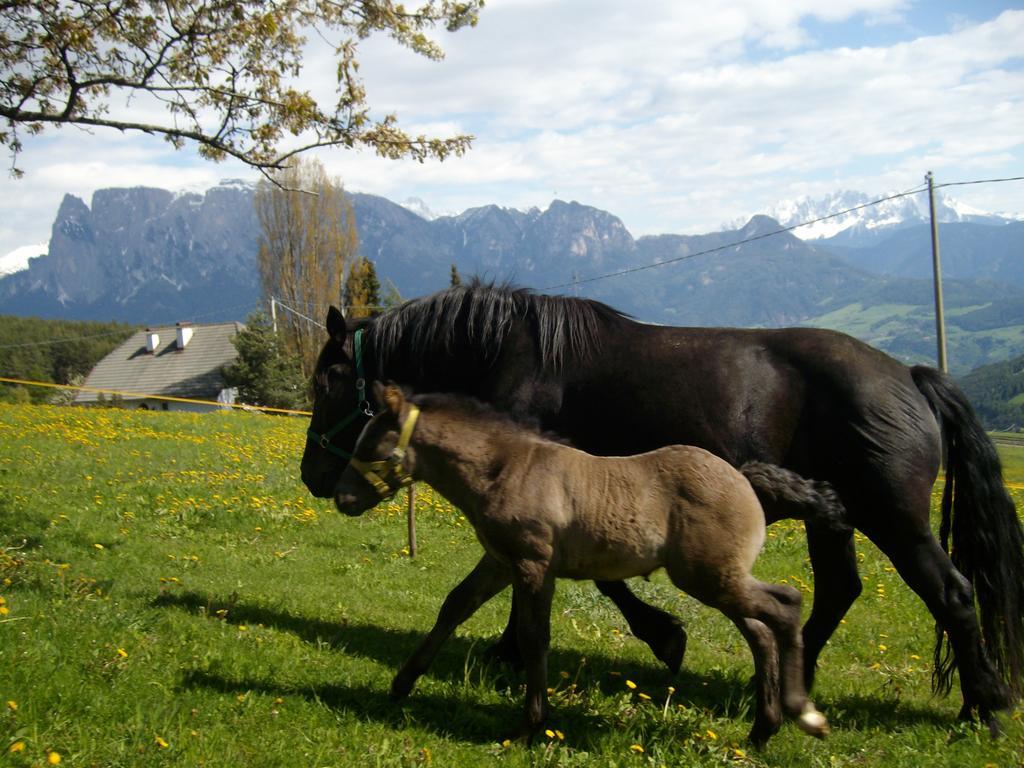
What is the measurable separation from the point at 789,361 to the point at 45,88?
7.95 metres

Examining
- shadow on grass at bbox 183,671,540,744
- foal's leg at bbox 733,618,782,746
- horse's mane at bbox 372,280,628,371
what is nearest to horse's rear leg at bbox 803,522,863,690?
foal's leg at bbox 733,618,782,746

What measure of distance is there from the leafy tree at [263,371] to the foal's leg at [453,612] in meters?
42.8

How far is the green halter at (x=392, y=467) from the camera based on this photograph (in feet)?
14.7

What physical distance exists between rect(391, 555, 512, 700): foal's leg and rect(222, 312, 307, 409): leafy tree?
1684 inches

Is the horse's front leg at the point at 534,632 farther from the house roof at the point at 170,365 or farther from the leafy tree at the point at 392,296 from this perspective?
the house roof at the point at 170,365

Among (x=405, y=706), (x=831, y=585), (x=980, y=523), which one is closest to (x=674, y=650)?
(x=831, y=585)

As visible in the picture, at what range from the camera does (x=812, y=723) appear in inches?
158

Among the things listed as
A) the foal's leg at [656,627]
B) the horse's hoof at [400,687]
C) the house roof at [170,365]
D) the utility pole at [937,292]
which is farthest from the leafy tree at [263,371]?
the horse's hoof at [400,687]

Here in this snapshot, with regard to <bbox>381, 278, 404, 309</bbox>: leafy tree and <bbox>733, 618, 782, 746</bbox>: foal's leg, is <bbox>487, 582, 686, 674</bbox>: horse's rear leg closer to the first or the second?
<bbox>733, 618, 782, 746</bbox>: foal's leg

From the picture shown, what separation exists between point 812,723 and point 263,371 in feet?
150

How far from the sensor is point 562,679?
204 inches

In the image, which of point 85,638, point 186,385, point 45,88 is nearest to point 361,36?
point 45,88

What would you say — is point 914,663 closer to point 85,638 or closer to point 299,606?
point 299,606

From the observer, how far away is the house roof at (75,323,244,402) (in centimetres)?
6325
